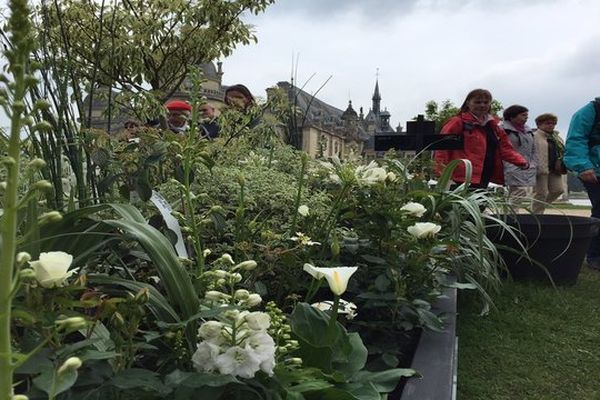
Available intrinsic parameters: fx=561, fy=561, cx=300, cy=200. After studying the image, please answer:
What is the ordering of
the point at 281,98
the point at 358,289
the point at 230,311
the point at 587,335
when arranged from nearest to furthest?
the point at 230,311, the point at 358,289, the point at 587,335, the point at 281,98

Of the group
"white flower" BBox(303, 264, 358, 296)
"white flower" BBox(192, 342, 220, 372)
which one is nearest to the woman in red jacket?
"white flower" BBox(303, 264, 358, 296)

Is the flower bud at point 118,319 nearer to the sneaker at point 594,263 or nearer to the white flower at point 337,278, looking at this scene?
the white flower at point 337,278

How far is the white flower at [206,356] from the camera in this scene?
36.7 inches

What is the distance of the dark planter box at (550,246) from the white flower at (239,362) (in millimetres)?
2931

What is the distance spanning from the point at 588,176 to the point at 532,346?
7.34ft

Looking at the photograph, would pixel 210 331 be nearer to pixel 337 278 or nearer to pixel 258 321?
pixel 258 321

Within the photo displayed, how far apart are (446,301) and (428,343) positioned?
473 mm

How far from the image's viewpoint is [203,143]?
4.65 ft

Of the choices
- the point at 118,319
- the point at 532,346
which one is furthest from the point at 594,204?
the point at 118,319

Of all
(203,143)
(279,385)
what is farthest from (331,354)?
(203,143)

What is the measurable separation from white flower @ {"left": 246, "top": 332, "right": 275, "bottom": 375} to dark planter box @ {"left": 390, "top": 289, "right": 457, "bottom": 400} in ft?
1.68

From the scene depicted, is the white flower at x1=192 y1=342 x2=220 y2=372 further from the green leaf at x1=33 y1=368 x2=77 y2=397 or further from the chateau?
the chateau

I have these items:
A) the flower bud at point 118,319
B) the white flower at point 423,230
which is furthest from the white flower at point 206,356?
the white flower at point 423,230

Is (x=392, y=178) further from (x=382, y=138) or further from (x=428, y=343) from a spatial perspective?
(x=382, y=138)
